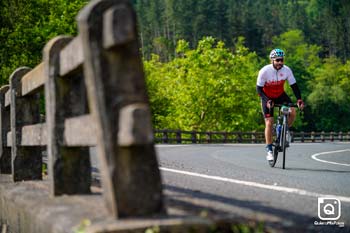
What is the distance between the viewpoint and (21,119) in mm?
5551

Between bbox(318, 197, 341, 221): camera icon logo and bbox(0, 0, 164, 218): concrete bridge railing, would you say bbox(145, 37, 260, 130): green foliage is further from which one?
bbox(0, 0, 164, 218): concrete bridge railing

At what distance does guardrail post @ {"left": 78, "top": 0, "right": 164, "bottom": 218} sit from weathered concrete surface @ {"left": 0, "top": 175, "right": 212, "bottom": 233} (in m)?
0.10

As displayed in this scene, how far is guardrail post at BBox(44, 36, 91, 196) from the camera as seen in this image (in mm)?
3873

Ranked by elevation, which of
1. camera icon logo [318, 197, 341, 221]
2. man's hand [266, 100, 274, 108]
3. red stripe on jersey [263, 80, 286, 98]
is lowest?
camera icon logo [318, 197, 341, 221]

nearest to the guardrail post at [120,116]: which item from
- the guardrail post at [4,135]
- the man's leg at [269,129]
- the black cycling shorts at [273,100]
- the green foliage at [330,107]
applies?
the guardrail post at [4,135]

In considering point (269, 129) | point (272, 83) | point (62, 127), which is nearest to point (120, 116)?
point (62, 127)

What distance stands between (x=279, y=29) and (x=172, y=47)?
3078 centimetres

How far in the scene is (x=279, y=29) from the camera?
15662cm

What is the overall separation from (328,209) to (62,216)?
6.96 ft

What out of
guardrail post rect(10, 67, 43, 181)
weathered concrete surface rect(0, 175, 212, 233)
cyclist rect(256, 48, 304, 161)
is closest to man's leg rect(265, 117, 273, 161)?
cyclist rect(256, 48, 304, 161)

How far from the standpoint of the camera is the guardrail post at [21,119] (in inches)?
217

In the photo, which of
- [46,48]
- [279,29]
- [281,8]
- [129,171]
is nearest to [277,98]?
[46,48]

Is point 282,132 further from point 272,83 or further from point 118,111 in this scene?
point 118,111

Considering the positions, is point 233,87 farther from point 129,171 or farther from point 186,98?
point 129,171
